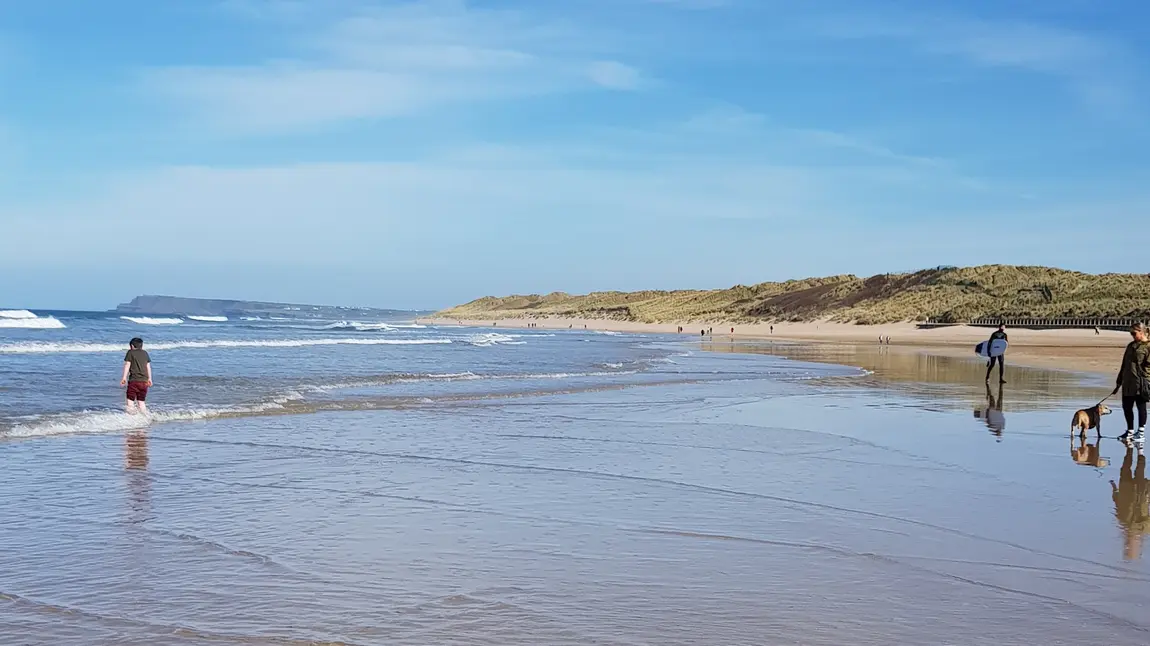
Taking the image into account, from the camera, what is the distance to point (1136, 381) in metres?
12.6

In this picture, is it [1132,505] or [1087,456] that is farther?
[1087,456]

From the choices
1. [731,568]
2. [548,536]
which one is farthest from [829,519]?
[548,536]

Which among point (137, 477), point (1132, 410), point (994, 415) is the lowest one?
point (137, 477)

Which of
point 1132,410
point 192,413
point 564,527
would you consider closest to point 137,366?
point 192,413

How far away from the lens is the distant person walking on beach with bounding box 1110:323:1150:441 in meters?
12.5

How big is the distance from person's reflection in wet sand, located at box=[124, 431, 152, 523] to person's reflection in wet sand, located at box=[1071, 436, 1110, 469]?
31.3ft

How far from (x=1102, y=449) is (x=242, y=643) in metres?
10.8

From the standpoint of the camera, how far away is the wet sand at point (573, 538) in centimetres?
523

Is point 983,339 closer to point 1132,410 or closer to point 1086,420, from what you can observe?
point 1132,410

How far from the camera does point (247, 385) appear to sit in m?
21.1

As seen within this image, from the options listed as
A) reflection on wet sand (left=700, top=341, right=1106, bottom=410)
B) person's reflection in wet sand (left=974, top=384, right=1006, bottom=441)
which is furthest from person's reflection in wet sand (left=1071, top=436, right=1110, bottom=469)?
reflection on wet sand (left=700, top=341, right=1106, bottom=410)

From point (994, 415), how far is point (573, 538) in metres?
11.1

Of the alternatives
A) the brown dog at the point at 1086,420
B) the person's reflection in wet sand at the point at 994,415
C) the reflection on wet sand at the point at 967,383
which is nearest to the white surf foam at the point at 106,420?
the person's reflection in wet sand at the point at 994,415

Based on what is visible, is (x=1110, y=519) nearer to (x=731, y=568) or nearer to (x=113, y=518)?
(x=731, y=568)
